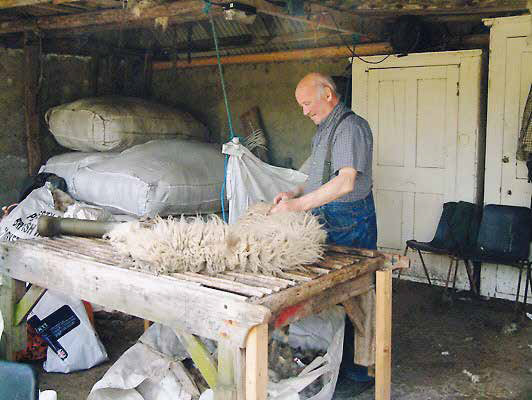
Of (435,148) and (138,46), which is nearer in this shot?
(435,148)

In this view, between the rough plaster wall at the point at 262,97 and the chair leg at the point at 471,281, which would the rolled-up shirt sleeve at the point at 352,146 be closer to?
the chair leg at the point at 471,281

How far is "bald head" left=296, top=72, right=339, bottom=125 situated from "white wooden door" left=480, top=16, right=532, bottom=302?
2282 millimetres

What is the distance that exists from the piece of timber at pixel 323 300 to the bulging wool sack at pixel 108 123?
326 cm

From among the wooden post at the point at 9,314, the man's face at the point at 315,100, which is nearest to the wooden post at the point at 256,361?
the man's face at the point at 315,100

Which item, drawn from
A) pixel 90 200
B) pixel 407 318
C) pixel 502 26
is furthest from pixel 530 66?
pixel 90 200

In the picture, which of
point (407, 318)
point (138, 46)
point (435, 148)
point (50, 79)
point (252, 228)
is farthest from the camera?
point (138, 46)

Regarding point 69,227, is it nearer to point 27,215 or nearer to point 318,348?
point 318,348

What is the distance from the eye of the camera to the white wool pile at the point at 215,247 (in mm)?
2330

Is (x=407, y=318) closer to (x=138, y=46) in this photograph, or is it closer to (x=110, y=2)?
(x=110, y=2)

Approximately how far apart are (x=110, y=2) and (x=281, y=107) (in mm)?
2116

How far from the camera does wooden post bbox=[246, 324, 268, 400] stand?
6.48 ft

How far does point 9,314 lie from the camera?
120 inches

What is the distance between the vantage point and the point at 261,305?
1.95 metres

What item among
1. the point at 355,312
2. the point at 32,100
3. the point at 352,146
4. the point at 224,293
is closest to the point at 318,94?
the point at 352,146
